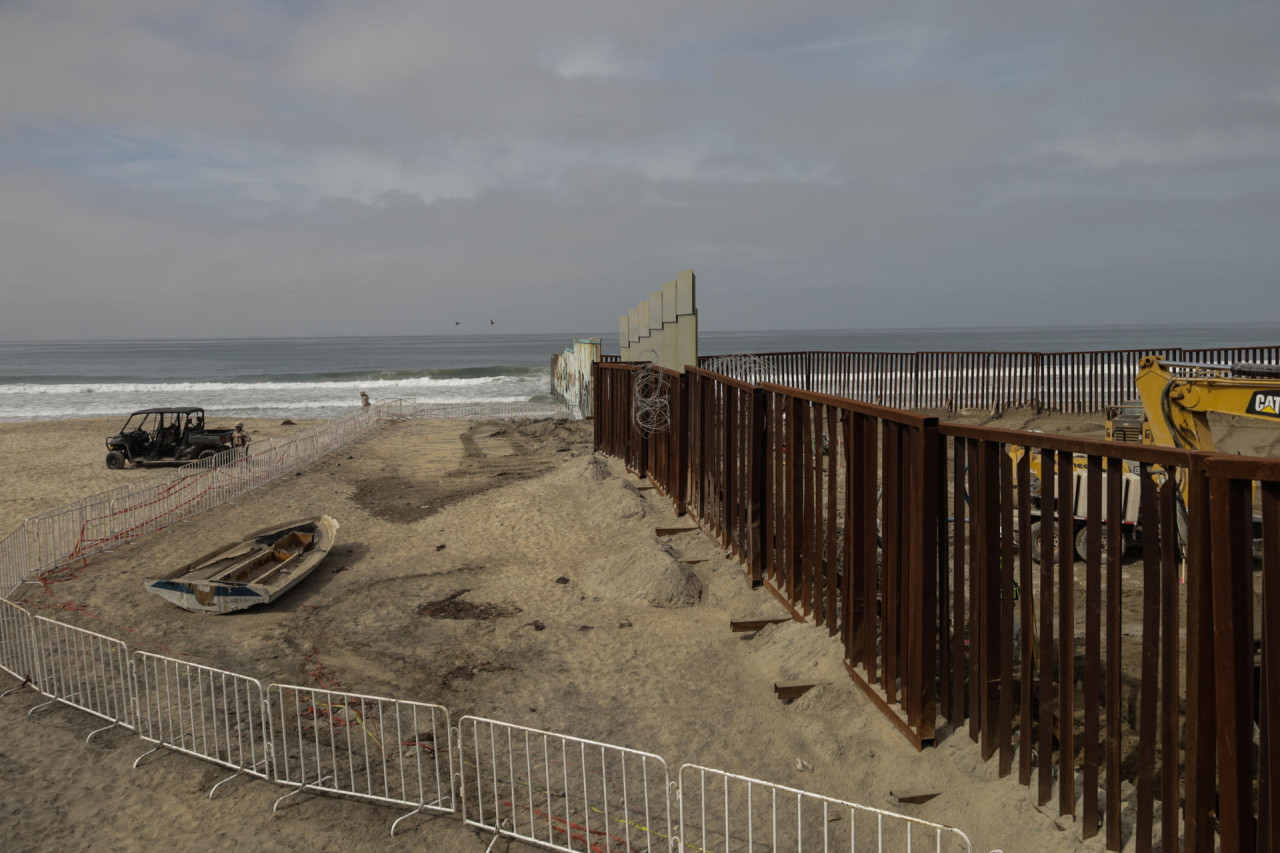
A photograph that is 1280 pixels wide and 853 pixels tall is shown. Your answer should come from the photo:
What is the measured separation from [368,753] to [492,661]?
206 centimetres

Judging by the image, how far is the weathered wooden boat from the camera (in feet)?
33.5

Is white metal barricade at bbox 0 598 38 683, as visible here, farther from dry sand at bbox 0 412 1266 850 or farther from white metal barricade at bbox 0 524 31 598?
white metal barricade at bbox 0 524 31 598

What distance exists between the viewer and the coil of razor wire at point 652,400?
1379cm

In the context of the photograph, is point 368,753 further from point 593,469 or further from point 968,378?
point 968,378

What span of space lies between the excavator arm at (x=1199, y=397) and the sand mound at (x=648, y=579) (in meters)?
5.77

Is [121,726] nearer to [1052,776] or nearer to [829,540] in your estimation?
[829,540]

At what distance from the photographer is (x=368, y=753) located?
260 inches

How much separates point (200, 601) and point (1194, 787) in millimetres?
10270

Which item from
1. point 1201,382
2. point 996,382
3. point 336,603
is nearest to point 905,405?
point 996,382

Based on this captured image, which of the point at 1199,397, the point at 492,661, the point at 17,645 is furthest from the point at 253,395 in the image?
the point at 1199,397

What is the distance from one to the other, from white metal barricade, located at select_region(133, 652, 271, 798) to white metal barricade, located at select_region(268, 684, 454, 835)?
15 centimetres

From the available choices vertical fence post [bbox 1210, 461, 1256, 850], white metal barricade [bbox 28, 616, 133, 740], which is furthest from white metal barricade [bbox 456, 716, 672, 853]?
white metal barricade [bbox 28, 616, 133, 740]

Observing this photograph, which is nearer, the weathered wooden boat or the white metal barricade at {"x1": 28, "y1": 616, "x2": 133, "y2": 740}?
the white metal barricade at {"x1": 28, "y1": 616, "x2": 133, "y2": 740}

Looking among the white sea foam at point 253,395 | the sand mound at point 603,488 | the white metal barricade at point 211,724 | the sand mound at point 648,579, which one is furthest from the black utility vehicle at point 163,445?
the white sea foam at point 253,395
